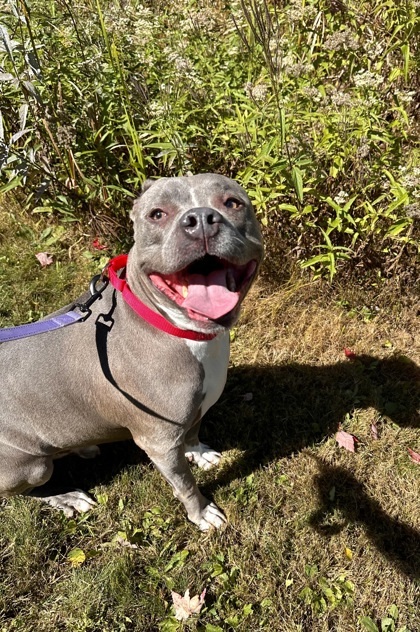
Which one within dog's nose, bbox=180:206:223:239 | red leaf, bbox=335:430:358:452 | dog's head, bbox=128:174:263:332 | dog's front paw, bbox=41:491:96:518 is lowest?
red leaf, bbox=335:430:358:452

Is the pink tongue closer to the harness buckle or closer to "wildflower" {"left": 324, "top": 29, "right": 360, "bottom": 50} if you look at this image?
the harness buckle

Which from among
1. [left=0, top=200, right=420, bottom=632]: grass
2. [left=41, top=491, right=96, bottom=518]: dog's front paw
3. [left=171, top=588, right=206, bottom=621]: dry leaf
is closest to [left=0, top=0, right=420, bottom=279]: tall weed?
[left=0, top=200, right=420, bottom=632]: grass

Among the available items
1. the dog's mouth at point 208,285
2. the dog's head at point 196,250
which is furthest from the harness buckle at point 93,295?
the dog's mouth at point 208,285

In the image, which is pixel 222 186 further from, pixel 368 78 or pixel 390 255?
pixel 390 255

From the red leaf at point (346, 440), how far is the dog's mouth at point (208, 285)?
1.85 meters

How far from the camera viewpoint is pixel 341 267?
172 inches

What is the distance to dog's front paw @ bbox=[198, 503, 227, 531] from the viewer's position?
11.1 ft

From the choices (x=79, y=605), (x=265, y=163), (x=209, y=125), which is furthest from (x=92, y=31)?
(x=79, y=605)

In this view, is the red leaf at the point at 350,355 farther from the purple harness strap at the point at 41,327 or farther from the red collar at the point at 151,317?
the purple harness strap at the point at 41,327

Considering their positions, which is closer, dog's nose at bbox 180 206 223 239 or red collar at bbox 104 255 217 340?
dog's nose at bbox 180 206 223 239

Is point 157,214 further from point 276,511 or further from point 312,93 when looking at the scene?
point 276,511

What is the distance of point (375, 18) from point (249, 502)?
12.1 ft

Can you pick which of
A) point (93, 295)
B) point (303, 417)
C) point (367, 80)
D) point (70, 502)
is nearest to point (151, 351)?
point (93, 295)

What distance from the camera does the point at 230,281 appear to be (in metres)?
2.47
